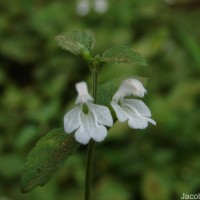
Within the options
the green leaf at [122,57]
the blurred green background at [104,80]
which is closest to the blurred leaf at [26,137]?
the blurred green background at [104,80]

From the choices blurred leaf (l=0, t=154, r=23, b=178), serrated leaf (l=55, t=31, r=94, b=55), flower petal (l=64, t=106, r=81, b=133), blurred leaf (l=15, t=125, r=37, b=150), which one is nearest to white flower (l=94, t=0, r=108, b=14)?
blurred leaf (l=15, t=125, r=37, b=150)

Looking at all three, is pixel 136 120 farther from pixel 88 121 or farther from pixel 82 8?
pixel 82 8

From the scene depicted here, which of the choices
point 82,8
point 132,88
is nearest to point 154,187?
point 132,88

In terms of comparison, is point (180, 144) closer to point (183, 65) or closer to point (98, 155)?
point (98, 155)

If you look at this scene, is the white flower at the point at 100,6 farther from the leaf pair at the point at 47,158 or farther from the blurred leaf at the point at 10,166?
the leaf pair at the point at 47,158

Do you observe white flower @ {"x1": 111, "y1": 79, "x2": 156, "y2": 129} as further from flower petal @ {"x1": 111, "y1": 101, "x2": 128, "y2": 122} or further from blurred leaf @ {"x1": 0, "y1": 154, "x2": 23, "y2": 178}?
blurred leaf @ {"x1": 0, "y1": 154, "x2": 23, "y2": 178}

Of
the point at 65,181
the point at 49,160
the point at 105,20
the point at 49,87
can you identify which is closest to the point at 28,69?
the point at 49,87

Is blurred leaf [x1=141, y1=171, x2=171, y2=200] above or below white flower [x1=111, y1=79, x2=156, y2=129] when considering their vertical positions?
above

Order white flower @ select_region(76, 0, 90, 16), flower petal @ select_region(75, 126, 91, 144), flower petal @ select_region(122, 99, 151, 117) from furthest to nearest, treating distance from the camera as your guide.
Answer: white flower @ select_region(76, 0, 90, 16), flower petal @ select_region(122, 99, 151, 117), flower petal @ select_region(75, 126, 91, 144)

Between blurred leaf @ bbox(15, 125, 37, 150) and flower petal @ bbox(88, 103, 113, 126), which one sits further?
blurred leaf @ bbox(15, 125, 37, 150)
